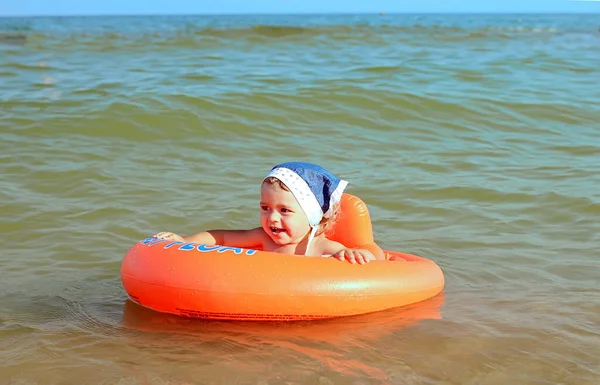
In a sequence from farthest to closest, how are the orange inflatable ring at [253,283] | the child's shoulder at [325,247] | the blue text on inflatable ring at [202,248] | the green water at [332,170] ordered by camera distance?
the child's shoulder at [325,247] → the blue text on inflatable ring at [202,248] → the orange inflatable ring at [253,283] → the green water at [332,170]

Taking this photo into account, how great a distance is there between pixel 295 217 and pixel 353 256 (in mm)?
382

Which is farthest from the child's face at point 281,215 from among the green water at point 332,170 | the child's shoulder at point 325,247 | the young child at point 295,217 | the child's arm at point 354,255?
the green water at point 332,170

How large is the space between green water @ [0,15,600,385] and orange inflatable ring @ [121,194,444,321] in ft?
0.35

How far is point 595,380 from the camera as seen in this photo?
3.08m

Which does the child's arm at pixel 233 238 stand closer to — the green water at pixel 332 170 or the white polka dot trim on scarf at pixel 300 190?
the white polka dot trim on scarf at pixel 300 190

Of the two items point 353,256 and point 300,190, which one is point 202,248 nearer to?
point 300,190

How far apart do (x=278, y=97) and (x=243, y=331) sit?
617cm

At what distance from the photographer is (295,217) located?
12.8ft

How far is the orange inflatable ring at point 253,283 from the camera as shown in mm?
3533

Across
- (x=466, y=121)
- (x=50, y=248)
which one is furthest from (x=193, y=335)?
(x=466, y=121)

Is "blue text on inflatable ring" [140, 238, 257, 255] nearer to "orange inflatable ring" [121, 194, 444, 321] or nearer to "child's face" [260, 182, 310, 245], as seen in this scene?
"orange inflatable ring" [121, 194, 444, 321]

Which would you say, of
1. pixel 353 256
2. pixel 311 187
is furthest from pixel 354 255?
pixel 311 187

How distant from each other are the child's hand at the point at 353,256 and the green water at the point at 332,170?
31 cm

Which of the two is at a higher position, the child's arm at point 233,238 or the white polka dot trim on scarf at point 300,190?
the white polka dot trim on scarf at point 300,190
